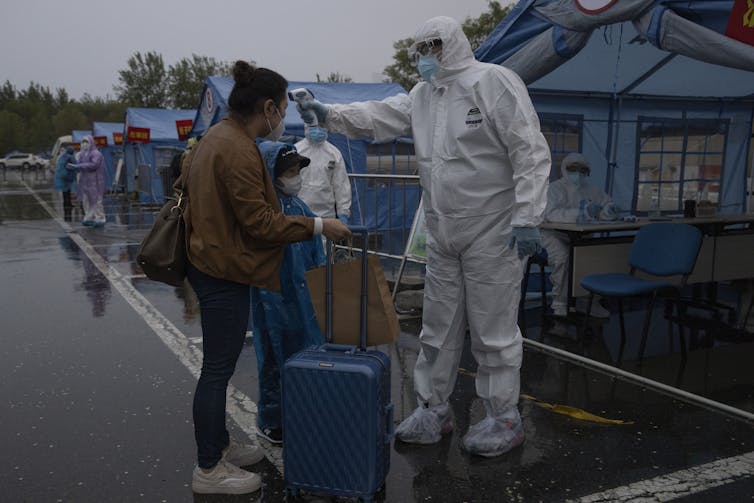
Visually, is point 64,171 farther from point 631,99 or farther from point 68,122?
point 68,122

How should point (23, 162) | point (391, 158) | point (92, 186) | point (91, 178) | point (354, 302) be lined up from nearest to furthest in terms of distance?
point (354, 302), point (391, 158), point (92, 186), point (91, 178), point (23, 162)

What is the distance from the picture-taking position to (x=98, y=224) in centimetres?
1423

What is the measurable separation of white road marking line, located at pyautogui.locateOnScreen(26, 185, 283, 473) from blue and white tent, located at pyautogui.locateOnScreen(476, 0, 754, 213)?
3175mm

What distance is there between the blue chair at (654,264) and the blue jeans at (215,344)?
3.23m

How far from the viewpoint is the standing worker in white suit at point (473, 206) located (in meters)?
3.06

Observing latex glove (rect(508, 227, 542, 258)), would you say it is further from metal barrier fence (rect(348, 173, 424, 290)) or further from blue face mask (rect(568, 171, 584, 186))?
blue face mask (rect(568, 171, 584, 186))

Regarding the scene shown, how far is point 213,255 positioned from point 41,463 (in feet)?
5.17

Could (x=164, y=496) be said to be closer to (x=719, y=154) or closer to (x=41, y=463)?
(x=41, y=463)

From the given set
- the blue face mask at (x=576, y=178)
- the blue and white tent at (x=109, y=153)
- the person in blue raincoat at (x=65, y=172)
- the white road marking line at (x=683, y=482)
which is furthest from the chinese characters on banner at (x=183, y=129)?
the white road marking line at (x=683, y=482)

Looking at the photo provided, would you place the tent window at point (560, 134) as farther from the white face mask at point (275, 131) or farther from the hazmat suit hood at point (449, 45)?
the white face mask at point (275, 131)

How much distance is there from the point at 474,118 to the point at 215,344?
163 cm

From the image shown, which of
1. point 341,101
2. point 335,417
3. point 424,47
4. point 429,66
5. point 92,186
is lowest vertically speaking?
point 335,417

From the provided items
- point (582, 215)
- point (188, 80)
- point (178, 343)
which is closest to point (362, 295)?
point (178, 343)

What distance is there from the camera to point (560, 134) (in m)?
7.37
